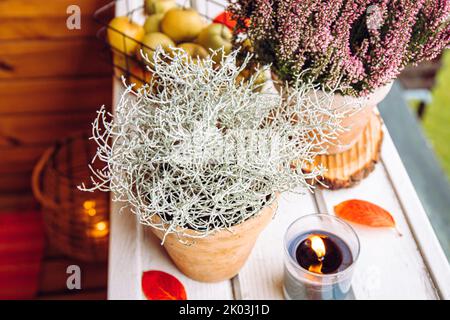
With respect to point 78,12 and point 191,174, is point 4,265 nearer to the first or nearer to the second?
point 78,12

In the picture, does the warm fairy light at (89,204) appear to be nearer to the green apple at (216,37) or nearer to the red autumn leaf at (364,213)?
the green apple at (216,37)

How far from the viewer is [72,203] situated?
1.39 meters

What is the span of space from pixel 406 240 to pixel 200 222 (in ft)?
1.18

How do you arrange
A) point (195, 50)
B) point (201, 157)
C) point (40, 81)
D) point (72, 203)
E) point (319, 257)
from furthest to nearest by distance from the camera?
point (40, 81), point (72, 203), point (195, 50), point (319, 257), point (201, 157)

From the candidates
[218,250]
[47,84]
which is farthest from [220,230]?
[47,84]

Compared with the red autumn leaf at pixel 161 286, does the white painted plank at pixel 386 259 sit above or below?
above

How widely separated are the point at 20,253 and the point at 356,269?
42.9 inches

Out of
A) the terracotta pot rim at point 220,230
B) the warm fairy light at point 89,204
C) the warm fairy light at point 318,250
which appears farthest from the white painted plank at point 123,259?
the warm fairy light at point 89,204

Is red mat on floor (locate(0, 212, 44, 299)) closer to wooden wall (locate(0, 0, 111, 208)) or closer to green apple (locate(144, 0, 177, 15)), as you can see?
wooden wall (locate(0, 0, 111, 208))

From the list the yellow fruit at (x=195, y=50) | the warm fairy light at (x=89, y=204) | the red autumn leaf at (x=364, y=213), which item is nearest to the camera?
the red autumn leaf at (x=364, y=213)

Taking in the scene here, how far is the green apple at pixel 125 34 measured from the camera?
1032 millimetres

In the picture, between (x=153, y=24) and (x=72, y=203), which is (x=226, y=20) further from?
(x=72, y=203)

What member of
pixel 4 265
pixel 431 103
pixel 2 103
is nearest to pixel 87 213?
pixel 4 265

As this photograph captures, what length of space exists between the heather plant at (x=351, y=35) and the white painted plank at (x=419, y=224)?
20 cm
